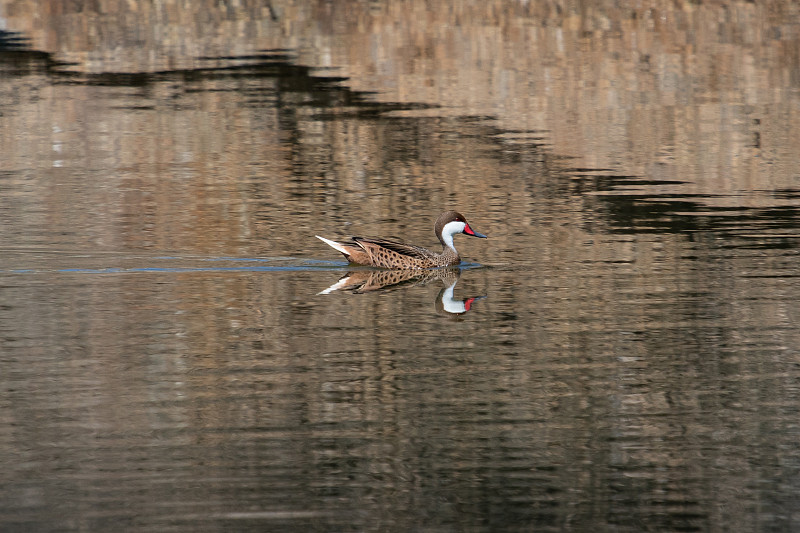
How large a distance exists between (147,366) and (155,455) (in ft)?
6.67

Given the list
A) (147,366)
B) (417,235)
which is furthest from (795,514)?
(417,235)

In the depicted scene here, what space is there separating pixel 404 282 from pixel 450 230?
3.51ft

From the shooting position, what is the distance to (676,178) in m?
19.1

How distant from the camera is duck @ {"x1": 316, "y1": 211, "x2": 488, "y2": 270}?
45.4 feet

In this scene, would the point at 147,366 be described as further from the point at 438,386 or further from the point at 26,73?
the point at 26,73

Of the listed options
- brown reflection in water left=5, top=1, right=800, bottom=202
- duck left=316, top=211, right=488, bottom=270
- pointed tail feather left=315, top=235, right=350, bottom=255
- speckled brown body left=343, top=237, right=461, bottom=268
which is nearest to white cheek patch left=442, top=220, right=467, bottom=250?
duck left=316, top=211, right=488, bottom=270

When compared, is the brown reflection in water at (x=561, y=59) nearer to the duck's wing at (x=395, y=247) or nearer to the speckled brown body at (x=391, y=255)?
the speckled brown body at (x=391, y=255)

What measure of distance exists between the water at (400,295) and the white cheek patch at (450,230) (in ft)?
1.10

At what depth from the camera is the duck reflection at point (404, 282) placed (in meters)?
12.2

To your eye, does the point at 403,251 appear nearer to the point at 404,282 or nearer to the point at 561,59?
the point at 404,282

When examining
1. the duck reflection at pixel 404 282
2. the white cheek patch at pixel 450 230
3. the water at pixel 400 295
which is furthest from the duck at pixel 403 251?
the water at pixel 400 295

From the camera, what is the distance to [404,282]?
45.1 feet

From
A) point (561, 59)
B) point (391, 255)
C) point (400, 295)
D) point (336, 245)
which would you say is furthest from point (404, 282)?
point (561, 59)

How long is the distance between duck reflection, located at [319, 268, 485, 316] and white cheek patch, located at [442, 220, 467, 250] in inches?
16.1
